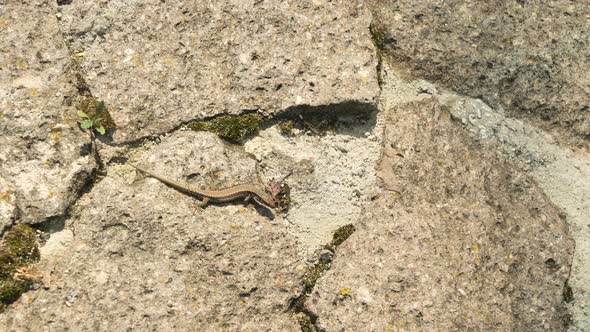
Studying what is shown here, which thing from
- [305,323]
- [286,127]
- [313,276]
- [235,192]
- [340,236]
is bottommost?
[305,323]

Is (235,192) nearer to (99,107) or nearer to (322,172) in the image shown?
(322,172)

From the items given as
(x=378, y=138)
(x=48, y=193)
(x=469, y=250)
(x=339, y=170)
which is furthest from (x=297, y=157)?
(x=48, y=193)

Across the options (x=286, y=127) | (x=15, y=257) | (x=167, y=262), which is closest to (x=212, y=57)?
(x=286, y=127)

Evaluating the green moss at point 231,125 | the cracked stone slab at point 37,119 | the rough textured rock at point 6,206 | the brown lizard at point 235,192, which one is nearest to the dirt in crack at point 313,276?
the brown lizard at point 235,192

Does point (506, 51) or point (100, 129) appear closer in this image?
point (100, 129)

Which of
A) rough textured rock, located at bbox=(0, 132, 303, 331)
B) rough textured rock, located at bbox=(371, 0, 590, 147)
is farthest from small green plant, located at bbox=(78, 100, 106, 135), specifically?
rough textured rock, located at bbox=(371, 0, 590, 147)

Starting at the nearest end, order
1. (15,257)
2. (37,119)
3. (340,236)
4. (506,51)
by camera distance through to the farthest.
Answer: (15,257) → (37,119) → (340,236) → (506,51)
